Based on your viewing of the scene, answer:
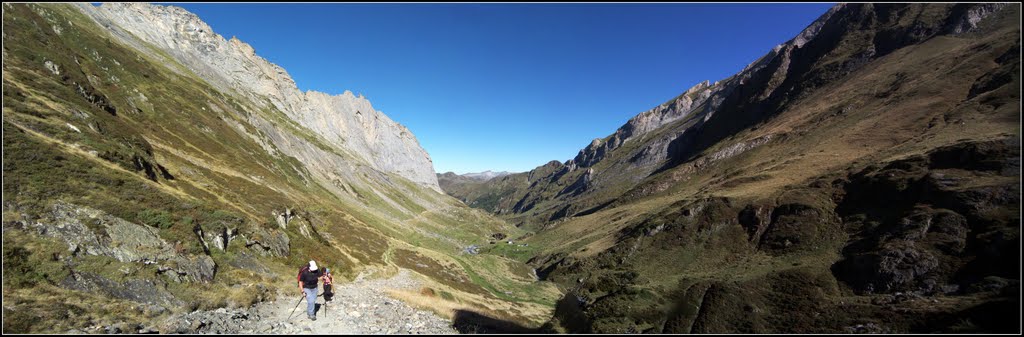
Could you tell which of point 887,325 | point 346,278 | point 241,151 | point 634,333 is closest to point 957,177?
point 887,325

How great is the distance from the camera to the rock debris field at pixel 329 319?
1759cm

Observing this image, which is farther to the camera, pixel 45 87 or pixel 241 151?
pixel 241 151

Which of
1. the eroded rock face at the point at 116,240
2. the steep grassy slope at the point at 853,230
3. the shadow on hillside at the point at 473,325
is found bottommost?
the shadow on hillside at the point at 473,325

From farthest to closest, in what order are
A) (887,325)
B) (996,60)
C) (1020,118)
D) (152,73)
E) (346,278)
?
(996,60), (152,73), (1020,118), (346,278), (887,325)

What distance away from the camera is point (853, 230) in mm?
62219

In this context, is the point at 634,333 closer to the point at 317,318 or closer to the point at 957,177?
the point at 317,318

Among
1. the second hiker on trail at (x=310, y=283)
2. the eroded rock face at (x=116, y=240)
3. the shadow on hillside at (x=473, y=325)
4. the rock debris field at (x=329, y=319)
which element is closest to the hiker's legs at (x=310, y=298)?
the second hiker on trail at (x=310, y=283)

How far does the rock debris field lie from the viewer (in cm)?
1759

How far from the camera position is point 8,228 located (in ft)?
58.4

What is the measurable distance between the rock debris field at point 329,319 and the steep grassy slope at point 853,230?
15.5m

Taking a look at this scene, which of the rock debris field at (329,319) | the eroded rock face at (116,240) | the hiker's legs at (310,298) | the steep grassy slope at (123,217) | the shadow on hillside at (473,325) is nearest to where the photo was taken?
the steep grassy slope at (123,217)

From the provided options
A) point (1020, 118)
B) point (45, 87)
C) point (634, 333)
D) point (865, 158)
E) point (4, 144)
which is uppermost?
point (1020, 118)

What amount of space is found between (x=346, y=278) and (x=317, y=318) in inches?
657

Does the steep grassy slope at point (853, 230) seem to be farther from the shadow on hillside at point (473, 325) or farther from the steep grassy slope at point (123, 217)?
the steep grassy slope at point (123, 217)
